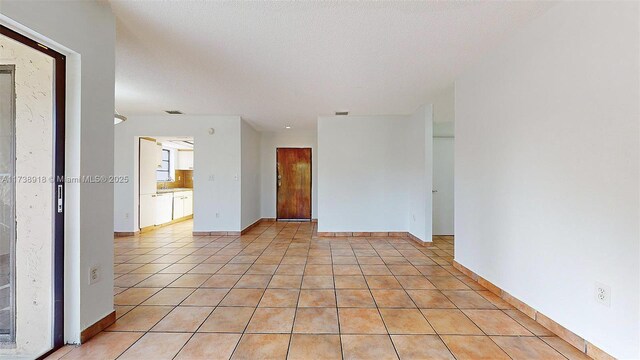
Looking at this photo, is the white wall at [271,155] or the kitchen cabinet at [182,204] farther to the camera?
the white wall at [271,155]

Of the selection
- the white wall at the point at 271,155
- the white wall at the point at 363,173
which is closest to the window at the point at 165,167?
the white wall at the point at 271,155

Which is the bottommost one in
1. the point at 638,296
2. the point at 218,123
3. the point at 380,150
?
the point at 638,296

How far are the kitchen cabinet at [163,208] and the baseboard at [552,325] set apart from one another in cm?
607

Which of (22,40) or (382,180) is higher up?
(22,40)

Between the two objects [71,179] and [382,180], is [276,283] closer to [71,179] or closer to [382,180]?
[71,179]

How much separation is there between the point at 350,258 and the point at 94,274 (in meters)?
2.75

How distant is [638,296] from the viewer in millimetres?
1409

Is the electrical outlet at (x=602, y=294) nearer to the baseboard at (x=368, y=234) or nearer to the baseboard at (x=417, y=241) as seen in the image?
the baseboard at (x=417, y=241)

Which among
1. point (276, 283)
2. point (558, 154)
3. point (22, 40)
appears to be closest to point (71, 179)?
point (22, 40)

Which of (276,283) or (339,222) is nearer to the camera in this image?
(276,283)

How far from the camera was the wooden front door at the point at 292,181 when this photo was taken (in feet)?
23.4

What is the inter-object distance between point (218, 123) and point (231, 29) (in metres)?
3.30

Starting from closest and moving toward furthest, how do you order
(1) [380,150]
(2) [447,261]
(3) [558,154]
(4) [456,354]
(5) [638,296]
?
(5) [638,296] < (4) [456,354] < (3) [558,154] < (2) [447,261] < (1) [380,150]

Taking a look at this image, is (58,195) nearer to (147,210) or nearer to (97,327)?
(97,327)
